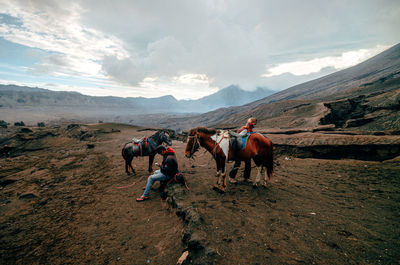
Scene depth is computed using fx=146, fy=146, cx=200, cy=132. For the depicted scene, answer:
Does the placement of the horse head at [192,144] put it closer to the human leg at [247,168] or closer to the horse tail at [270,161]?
the human leg at [247,168]

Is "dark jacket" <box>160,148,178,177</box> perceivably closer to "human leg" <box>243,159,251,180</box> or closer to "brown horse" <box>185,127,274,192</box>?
"brown horse" <box>185,127,274,192</box>

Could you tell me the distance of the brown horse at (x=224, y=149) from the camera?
4.58 meters

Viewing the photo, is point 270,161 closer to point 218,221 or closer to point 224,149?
point 224,149

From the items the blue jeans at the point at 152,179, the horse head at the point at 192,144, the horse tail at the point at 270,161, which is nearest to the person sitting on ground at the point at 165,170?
the blue jeans at the point at 152,179

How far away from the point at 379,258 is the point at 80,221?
622 centimetres

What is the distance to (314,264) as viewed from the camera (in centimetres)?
214

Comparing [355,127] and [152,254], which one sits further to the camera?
[355,127]

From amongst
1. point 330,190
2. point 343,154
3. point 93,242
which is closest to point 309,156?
point 343,154

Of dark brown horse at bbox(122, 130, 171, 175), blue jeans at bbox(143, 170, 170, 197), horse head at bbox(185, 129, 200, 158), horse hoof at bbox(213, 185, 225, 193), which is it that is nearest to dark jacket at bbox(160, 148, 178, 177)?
blue jeans at bbox(143, 170, 170, 197)

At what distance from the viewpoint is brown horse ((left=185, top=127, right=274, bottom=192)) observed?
4.58 meters

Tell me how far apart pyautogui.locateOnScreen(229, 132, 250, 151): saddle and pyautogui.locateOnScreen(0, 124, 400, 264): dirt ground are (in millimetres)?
1392

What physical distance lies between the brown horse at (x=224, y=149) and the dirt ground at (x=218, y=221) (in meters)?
0.65

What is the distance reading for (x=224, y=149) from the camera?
4.55 m

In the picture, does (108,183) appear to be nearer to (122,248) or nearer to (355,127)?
(122,248)
